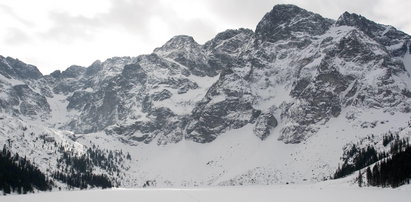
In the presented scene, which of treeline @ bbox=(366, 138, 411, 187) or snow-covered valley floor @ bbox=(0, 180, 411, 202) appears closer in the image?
snow-covered valley floor @ bbox=(0, 180, 411, 202)

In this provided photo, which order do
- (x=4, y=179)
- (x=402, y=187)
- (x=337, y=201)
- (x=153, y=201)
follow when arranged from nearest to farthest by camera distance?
(x=337, y=201) < (x=153, y=201) < (x=402, y=187) < (x=4, y=179)

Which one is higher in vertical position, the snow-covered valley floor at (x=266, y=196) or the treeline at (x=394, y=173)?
the treeline at (x=394, y=173)

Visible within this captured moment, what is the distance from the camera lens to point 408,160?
132125mm

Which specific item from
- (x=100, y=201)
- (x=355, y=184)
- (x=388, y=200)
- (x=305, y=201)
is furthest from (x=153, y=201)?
(x=355, y=184)

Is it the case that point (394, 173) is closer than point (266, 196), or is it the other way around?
point (266, 196)

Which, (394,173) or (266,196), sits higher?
(394,173)

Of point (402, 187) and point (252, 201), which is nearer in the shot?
point (252, 201)

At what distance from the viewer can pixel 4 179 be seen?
196125 mm

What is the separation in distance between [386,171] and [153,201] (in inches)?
2913

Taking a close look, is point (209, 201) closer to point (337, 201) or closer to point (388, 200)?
point (337, 201)

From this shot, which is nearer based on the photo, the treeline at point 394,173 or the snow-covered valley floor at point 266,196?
the snow-covered valley floor at point 266,196

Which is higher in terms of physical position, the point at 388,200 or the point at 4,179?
the point at 4,179

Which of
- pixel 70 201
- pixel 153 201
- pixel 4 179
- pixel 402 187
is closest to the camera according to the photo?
pixel 153 201

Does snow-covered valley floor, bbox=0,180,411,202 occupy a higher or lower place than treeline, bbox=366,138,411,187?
lower
